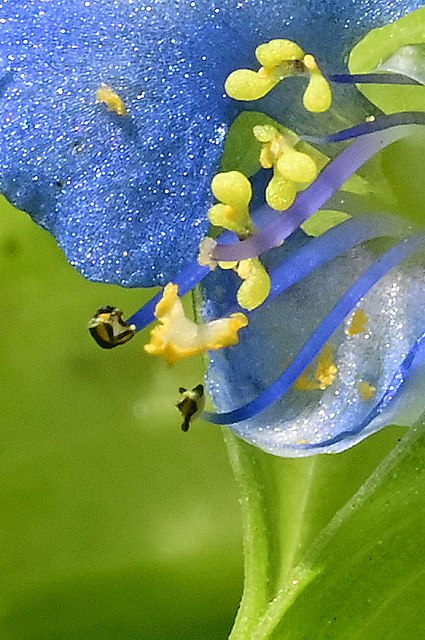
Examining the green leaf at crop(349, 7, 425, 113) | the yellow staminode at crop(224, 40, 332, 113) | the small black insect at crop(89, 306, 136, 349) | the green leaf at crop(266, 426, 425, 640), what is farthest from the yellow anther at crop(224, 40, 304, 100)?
the green leaf at crop(266, 426, 425, 640)

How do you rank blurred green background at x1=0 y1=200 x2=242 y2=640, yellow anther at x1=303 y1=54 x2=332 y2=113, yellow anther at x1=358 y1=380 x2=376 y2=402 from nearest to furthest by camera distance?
yellow anther at x1=303 y1=54 x2=332 y2=113 < yellow anther at x1=358 y1=380 x2=376 y2=402 < blurred green background at x1=0 y1=200 x2=242 y2=640

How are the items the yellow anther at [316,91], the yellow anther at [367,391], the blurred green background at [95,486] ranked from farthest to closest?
1. the blurred green background at [95,486]
2. the yellow anther at [367,391]
3. the yellow anther at [316,91]

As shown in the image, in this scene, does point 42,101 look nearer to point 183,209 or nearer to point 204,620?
point 183,209

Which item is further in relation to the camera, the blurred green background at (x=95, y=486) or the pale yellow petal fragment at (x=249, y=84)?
the blurred green background at (x=95, y=486)

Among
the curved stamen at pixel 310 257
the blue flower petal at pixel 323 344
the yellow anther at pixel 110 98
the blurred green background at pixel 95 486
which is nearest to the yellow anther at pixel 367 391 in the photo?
the blue flower petal at pixel 323 344

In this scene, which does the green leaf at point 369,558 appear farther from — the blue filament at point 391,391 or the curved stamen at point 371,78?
the curved stamen at point 371,78

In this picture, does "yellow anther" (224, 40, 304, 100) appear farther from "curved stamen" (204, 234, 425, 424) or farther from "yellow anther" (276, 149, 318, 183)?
"curved stamen" (204, 234, 425, 424)
